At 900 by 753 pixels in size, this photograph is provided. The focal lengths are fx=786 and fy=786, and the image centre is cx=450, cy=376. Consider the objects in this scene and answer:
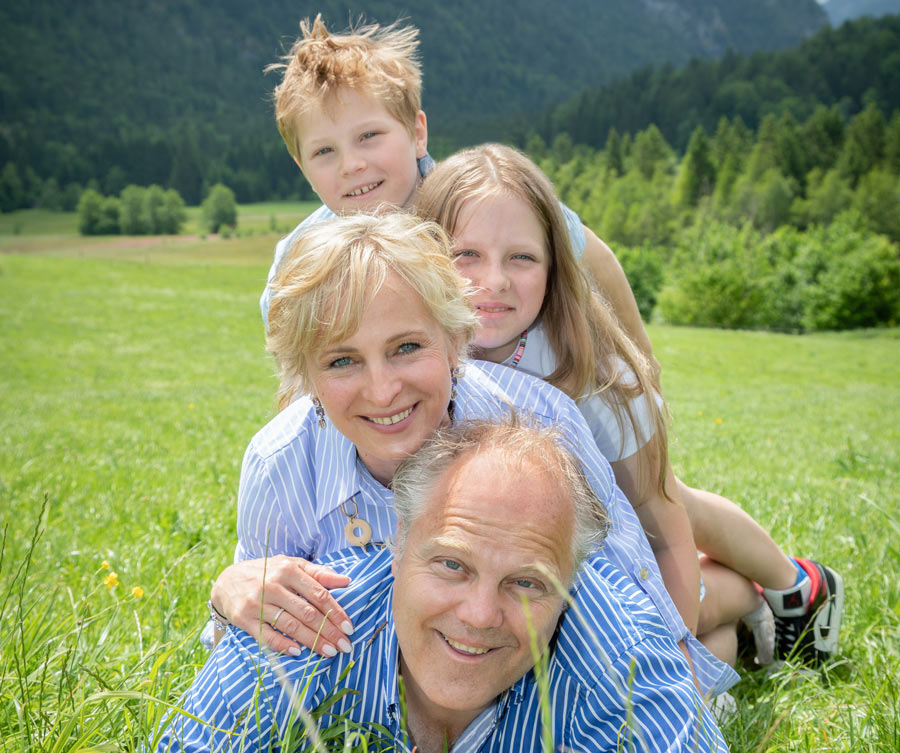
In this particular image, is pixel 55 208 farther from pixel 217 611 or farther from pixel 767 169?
pixel 217 611

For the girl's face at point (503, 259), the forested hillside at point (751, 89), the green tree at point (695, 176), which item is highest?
the forested hillside at point (751, 89)

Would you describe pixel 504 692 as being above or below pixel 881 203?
above

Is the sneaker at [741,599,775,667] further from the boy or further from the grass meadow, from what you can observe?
the grass meadow

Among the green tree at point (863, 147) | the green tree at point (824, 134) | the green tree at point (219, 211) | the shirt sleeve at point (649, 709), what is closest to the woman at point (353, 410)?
the shirt sleeve at point (649, 709)

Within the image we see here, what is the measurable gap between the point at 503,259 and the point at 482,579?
1.43 m

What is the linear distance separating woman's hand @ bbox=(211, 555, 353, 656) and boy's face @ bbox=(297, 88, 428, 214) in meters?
1.88

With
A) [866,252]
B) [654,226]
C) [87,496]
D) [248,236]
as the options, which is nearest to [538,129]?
[654,226]

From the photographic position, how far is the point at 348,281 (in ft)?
7.07

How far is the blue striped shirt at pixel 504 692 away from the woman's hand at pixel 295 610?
0.13 feet

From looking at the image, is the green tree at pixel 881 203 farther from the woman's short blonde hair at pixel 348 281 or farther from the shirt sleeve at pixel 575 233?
the woman's short blonde hair at pixel 348 281

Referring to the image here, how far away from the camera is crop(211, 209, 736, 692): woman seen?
2.14m

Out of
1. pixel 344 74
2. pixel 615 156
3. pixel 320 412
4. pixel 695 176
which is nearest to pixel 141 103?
pixel 615 156

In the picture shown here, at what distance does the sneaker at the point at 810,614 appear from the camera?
3.35 m

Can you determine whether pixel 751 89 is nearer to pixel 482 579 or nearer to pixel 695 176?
pixel 695 176
